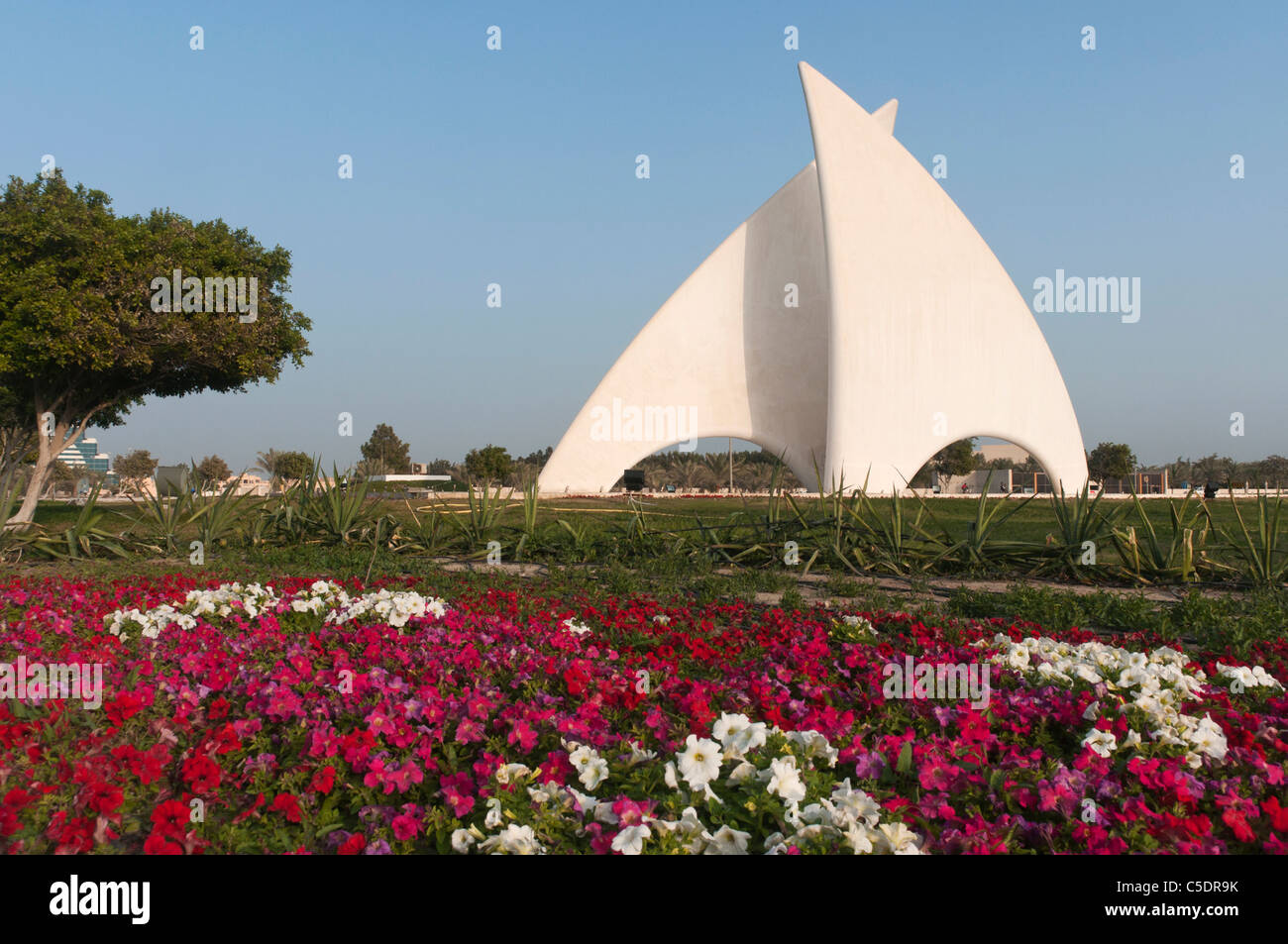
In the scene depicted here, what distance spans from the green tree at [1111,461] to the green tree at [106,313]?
160 feet

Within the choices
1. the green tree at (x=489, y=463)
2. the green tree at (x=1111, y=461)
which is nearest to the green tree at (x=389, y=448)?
the green tree at (x=489, y=463)

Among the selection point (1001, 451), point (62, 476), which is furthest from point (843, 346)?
point (1001, 451)

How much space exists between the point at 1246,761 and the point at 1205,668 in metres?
1.24

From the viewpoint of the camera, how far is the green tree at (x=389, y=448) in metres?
55.9

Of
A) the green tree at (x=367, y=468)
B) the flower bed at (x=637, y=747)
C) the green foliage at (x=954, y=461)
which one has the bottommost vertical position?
the flower bed at (x=637, y=747)

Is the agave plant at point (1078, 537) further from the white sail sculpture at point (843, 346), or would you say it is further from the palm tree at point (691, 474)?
the palm tree at point (691, 474)

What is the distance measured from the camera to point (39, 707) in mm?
3000

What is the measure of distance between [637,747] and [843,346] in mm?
24040

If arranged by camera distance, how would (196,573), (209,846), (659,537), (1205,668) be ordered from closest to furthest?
(209,846) < (1205,668) < (196,573) < (659,537)

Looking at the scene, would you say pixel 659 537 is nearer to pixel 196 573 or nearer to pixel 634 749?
pixel 196 573

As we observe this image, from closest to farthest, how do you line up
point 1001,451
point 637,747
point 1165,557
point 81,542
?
point 637,747 < point 1165,557 < point 81,542 < point 1001,451

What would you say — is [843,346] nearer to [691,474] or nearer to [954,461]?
[691,474]

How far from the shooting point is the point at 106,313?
46.4 ft
